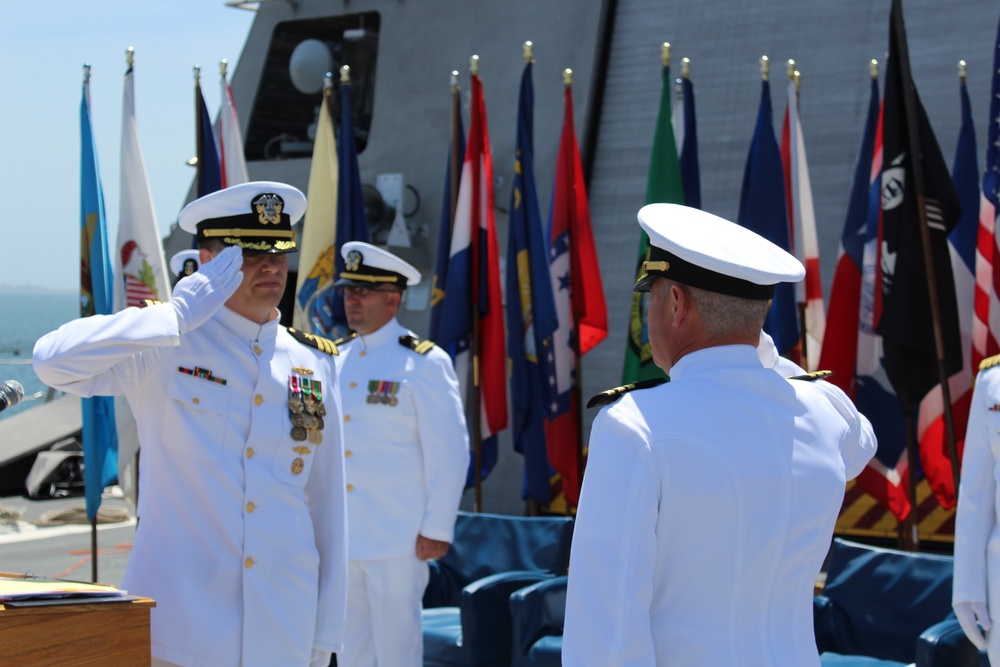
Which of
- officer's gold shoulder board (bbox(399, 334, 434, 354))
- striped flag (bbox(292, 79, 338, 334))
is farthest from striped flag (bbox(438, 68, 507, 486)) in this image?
officer's gold shoulder board (bbox(399, 334, 434, 354))

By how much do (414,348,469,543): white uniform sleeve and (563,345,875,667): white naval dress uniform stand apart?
266 cm

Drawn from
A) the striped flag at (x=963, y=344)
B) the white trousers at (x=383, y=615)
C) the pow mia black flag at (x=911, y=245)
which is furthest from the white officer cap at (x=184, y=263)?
the striped flag at (x=963, y=344)

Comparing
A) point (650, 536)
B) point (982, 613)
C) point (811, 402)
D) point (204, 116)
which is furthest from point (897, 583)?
point (204, 116)

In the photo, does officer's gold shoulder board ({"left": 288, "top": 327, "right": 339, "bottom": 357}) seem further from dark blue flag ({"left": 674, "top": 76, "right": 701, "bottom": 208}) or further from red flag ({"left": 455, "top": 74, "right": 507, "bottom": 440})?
dark blue flag ({"left": 674, "top": 76, "right": 701, "bottom": 208})

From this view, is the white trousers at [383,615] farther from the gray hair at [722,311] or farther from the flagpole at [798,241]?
the gray hair at [722,311]

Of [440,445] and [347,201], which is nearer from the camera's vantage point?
[440,445]

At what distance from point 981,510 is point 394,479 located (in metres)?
2.07

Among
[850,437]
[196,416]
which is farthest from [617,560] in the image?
[196,416]

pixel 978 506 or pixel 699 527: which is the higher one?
pixel 699 527

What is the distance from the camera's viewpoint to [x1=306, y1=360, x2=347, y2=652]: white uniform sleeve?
9.36ft

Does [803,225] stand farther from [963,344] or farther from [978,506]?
[978,506]

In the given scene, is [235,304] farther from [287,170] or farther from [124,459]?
[287,170]

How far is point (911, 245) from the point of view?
5.12 meters

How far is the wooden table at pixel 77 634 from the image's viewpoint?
6.14 feet
